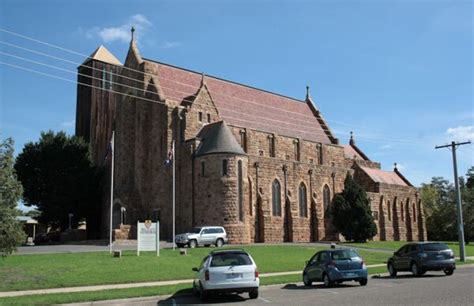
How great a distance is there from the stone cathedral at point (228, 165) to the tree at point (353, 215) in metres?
4.27

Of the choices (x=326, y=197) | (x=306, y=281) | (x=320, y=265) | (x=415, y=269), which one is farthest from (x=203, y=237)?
(x=326, y=197)

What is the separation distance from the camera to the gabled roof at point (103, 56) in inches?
2888

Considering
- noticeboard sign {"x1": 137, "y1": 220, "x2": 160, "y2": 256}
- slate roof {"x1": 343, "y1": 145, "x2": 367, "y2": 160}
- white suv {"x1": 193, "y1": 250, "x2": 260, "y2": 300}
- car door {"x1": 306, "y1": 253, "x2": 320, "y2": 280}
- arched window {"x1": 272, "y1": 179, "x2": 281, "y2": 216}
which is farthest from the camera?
slate roof {"x1": 343, "y1": 145, "x2": 367, "y2": 160}

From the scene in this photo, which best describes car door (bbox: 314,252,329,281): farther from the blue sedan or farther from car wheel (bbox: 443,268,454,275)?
car wheel (bbox: 443,268,454,275)

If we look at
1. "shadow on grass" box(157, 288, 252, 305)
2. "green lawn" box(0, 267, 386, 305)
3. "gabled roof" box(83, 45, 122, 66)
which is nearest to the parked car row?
"shadow on grass" box(157, 288, 252, 305)

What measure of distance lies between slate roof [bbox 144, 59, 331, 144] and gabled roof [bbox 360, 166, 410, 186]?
270 inches

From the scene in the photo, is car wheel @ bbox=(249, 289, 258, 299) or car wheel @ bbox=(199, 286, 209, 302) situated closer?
car wheel @ bbox=(199, 286, 209, 302)

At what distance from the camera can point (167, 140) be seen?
5022cm

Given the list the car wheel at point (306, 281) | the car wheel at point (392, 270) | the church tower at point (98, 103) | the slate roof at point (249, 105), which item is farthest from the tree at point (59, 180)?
the car wheel at point (306, 281)

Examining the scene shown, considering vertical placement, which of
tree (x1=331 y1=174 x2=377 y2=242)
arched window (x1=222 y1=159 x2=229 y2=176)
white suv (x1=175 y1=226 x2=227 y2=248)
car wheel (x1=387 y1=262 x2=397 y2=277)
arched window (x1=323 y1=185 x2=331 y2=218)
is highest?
arched window (x1=222 y1=159 x2=229 y2=176)

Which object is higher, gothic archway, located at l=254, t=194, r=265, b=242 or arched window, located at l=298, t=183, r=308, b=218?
arched window, located at l=298, t=183, r=308, b=218

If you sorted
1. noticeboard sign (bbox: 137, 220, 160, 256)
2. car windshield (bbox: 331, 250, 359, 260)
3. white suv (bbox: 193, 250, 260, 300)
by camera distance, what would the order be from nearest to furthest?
white suv (bbox: 193, 250, 260, 300) → car windshield (bbox: 331, 250, 359, 260) → noticeboard sign (bbox: 137, 220, 160, 256)

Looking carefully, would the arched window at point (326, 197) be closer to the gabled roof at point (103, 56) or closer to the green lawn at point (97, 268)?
the green lawn at point (97, 268)

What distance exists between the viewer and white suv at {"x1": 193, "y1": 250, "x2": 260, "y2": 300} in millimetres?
15523
